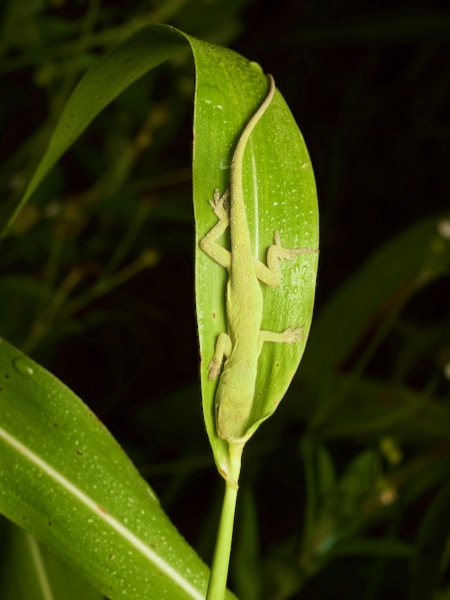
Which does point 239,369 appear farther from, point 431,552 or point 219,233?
point 431,552

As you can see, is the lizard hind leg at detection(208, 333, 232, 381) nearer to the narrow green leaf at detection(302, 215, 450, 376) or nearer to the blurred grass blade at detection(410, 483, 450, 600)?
the blurred grass blade at detection(410, 483, 450, 600)

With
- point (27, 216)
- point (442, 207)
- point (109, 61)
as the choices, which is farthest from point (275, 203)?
point (442, 207)

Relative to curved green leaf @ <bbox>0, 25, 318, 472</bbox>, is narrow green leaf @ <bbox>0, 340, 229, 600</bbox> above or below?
below

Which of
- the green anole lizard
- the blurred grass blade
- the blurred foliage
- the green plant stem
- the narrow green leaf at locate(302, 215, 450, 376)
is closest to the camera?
the green plant stem

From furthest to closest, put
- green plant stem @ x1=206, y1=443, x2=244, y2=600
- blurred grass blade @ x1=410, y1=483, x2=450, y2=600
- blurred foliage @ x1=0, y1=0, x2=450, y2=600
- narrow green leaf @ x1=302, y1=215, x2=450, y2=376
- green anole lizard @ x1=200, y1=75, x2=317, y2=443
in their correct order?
narrow green leaf @ x1=302, y1=215, x2=450, y2=376, blurred foliage @ x1=0, y1=0, x2=450, y2=600, blurred grass blade @ x1=410, y1=483, x2=450, y2=600, green anole lizard @ x1=200, y1=75, x2=317, y2=443, green plant stem @ x1=206, y1=443, x2=244, y2=600

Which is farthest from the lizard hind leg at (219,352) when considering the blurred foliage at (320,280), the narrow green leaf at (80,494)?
the blurred foliage at (320,280)

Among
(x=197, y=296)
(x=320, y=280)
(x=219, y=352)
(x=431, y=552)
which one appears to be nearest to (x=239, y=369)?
(x=219, y=352)

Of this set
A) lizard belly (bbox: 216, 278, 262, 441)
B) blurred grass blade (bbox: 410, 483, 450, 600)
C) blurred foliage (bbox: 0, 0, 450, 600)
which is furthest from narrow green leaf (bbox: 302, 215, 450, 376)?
lizard belly (bbox: 216, 278, 262, 441)

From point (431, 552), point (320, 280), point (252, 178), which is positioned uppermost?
point (252, 178)
